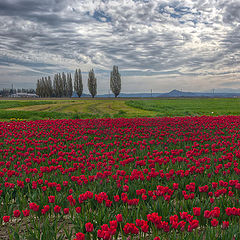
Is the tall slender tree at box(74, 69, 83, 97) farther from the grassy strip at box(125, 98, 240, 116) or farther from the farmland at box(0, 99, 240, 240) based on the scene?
the farmland at box(0, 99, 240, 240)

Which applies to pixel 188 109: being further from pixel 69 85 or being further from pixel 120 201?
pixel 69 85

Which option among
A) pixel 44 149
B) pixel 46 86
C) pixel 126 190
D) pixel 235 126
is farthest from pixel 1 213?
pixel 46 86

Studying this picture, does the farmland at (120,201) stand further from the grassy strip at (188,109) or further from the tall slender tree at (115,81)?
the tall slender tree at (115,81)

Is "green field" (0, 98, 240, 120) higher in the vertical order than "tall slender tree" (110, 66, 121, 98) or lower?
lower

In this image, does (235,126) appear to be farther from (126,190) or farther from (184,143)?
(126,190)

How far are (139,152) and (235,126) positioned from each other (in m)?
7.47

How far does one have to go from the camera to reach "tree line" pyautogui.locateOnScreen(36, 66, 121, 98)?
10588 centimetres

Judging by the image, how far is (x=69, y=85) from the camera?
130250mm

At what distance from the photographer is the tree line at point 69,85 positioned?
105875 millimetres

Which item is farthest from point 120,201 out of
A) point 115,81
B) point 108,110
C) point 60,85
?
point 60,85

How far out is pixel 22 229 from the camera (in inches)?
163

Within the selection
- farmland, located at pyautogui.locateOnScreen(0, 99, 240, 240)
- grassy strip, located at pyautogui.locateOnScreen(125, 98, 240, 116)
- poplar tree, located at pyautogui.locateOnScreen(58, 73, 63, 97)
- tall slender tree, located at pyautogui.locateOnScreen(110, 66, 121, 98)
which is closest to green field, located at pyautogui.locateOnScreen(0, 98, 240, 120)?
grassy strip, located at pyautogui.locateOnScreen(125, 98, 240, 116)

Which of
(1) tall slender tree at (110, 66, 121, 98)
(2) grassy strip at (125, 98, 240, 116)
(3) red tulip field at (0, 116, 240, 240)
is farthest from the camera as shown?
(1) tall slender tree at (110, 66, 121, 98)

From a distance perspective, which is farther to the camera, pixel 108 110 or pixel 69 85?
pixel 69 85
